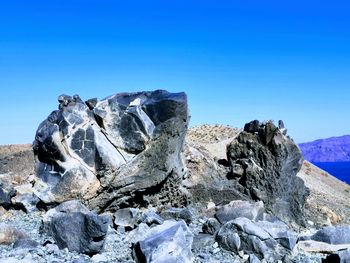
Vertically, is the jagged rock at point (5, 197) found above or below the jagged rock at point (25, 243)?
above

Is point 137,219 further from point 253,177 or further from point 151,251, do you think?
point 253,177

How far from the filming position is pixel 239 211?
13.0m

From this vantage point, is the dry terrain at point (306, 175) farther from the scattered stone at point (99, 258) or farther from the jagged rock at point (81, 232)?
the scattered stone at point (99, 258)

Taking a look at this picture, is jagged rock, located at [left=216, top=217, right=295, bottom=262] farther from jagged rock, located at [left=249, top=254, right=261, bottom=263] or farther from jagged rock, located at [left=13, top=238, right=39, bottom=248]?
jagged rock, located at [left=13, top=238, right=39, bottom=248]

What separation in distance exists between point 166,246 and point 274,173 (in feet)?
24.1

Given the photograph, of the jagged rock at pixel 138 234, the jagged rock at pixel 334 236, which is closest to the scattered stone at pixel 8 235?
the jagged rock at pixel 138 234

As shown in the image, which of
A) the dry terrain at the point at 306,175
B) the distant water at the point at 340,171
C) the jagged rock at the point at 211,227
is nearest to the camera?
the jagged rock at the point at 211,227

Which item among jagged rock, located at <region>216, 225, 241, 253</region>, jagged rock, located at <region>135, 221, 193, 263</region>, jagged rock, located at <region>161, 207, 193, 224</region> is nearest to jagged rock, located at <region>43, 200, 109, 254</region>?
jagged rock, located at <region>135, 221, 193, 263</region>

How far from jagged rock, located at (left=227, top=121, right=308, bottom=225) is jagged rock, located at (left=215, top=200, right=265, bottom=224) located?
1912mm

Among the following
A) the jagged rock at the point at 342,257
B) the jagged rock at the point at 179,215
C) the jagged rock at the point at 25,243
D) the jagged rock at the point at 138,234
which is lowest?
the jagged rock at the point at 342,257

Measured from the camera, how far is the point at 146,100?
14.7m

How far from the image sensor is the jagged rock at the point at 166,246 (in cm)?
885

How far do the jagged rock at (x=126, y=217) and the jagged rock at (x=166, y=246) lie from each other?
2467mm

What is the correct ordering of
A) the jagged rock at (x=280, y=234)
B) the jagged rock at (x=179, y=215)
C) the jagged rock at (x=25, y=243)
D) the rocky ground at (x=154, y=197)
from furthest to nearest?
the jagged rock at (x=179, y=215), the jagged rock at (x=280, y=234), the rocky ground at (x=154, y=197), the jagged rock at (x=25, y=243)
